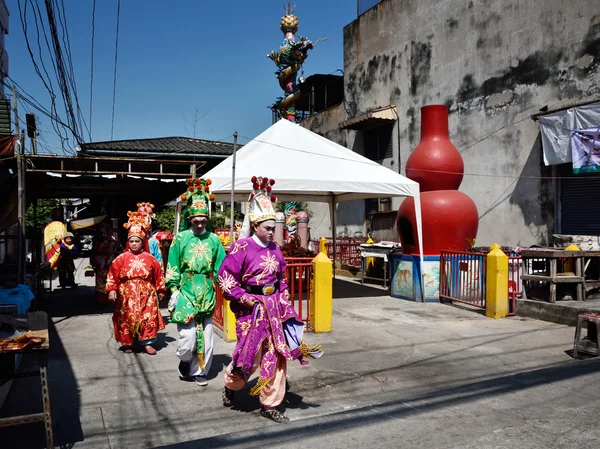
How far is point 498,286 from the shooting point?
29.9 feet

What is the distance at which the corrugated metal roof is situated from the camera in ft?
53.2

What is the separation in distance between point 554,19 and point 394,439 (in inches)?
483

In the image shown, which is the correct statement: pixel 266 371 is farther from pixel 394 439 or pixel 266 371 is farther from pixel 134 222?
pixel 134 222

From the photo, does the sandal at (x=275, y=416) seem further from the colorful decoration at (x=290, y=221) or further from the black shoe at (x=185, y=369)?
the colorful decoration at (x=290, y=221)

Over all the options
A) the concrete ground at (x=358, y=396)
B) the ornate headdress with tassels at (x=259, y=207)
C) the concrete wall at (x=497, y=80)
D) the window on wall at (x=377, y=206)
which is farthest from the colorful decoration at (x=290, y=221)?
the ornate headdress with tassels at (x=259, y=207)

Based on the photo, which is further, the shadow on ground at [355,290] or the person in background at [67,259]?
the shadow on ground at [355,290]

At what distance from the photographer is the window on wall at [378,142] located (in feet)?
63.6

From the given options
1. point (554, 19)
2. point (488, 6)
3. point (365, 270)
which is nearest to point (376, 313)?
point (365, 270)

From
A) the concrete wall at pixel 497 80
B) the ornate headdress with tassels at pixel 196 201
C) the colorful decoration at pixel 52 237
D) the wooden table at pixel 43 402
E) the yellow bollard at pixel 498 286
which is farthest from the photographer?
the concrete wall at pixel 497 80

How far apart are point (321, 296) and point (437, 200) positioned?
4431 mm

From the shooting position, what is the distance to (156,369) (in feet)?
20.1

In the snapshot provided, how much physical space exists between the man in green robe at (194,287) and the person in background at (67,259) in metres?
6.43

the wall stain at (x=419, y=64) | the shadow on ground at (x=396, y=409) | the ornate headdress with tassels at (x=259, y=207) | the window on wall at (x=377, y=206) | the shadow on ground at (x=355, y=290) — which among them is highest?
the wall stain at (x=419, y=64)

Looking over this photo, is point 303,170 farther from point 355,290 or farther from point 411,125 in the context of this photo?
point 411,125
